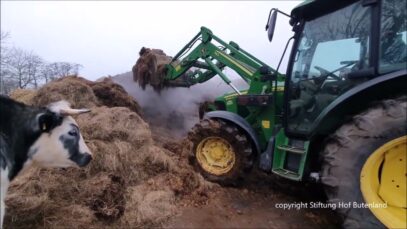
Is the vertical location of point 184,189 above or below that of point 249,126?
below

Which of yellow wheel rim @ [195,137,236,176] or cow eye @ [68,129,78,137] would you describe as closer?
cow eye @ [68,129,78,137]

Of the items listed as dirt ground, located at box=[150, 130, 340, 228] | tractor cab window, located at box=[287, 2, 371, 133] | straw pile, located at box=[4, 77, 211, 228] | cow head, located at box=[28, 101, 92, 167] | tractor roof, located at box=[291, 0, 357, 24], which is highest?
tractor roof, located at box=[291, 0, 357, 24]

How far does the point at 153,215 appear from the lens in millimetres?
4105

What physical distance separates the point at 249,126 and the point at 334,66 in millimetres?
1563

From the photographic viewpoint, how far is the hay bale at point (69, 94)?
688 cm

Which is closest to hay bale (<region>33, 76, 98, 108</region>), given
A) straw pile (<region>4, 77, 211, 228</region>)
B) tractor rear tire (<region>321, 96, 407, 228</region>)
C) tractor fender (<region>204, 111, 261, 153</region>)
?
straw pile (<region>4, 77, 211, 228</region>)

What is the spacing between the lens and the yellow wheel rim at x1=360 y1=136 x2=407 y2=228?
316 cm

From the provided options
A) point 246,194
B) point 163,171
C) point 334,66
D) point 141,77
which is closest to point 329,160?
point 334,66

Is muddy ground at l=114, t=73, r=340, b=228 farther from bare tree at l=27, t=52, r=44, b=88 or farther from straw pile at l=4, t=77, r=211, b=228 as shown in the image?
bare tree at l=27, t=52, r=44, b=88

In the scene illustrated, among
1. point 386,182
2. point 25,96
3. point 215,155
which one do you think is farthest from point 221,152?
point 25,96

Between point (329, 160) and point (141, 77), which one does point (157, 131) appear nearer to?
point (141, 77)

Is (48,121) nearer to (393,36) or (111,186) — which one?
(111,186)

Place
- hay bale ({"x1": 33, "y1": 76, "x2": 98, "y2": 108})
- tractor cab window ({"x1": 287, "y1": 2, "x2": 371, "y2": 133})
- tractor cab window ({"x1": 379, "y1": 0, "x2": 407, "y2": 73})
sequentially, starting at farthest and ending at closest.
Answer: hay bale ({"x1": 33, "y1": 76, "x2": 98, "y2": 108})
tractor cab window ({"x1": 287, "y1": 2, "x2": 371, "y2": 133})
tractor cab window ({"x1": 379, "y1": 0, "x2": 407, "y2": 73})

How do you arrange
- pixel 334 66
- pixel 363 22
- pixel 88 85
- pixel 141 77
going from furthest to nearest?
pixel 141 77
pixel 88 85
pixel 334 66
pixel 363 22
